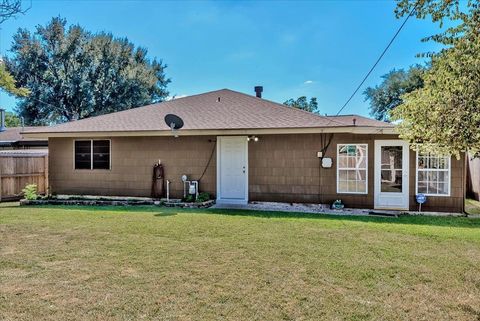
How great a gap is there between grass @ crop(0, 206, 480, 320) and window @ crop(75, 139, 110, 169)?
4.08 meters

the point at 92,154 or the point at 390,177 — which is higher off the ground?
the point at 92,154

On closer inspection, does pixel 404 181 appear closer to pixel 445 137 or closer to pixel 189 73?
pixel 445 137

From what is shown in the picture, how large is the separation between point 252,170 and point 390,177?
12.5ft

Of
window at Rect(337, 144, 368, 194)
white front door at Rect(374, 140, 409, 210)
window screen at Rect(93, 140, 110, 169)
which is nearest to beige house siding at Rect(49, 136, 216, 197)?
window screen at Rect(93, 140, 110, 169)

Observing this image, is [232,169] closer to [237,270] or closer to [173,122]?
[173,122]

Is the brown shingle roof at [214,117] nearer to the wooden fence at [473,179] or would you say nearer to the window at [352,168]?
the window at [352,168]

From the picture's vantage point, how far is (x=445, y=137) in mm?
4207

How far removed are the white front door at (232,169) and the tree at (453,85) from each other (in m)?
6.10

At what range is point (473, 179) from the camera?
41.3ft

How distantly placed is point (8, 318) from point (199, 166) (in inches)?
297

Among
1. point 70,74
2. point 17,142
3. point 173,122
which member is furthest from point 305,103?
point 173,122

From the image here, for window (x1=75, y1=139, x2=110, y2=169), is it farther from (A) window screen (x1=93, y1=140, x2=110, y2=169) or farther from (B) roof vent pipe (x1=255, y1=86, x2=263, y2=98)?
(B) roof vent pipe (x1=255, y1=86, x2=263, y2=98)

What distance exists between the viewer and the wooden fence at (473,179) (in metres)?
11.8

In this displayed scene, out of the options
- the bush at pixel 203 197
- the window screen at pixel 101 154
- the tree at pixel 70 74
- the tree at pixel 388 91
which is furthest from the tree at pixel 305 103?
the bush at pixel 203 197
